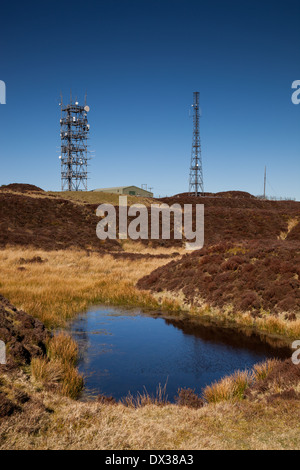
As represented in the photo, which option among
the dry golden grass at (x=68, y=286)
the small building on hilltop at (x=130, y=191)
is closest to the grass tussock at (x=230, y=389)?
the dry golden grass at (x=68, y=286)

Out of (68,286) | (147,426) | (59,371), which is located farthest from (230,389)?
(68,286)

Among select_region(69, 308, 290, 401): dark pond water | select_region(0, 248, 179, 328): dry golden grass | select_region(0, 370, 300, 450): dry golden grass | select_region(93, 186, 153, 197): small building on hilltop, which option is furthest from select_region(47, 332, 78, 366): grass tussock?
select_region(93, 186, 153, 197): small building on hilltop

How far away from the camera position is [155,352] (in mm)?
11797

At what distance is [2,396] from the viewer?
6.45 metres

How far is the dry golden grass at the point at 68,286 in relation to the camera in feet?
51.2

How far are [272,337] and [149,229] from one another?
39.6 metres

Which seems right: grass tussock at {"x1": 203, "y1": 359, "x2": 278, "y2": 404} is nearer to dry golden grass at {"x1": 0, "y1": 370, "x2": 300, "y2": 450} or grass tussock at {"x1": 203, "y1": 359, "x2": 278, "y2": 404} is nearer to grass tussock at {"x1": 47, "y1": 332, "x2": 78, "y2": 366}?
dry golden grass at {"x1": 0, "y1": 370, "x2": 300, "y2": 450}

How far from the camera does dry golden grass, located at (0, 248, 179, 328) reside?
15617 mm

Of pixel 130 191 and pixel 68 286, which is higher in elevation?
pixel 130 191

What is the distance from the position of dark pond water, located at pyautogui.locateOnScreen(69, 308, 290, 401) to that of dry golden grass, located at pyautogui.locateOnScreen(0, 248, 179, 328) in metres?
1.48

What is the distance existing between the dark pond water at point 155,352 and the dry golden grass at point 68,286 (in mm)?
1479

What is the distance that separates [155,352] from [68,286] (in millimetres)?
8721

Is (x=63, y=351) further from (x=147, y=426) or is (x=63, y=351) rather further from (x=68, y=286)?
(x=68, y=286)
